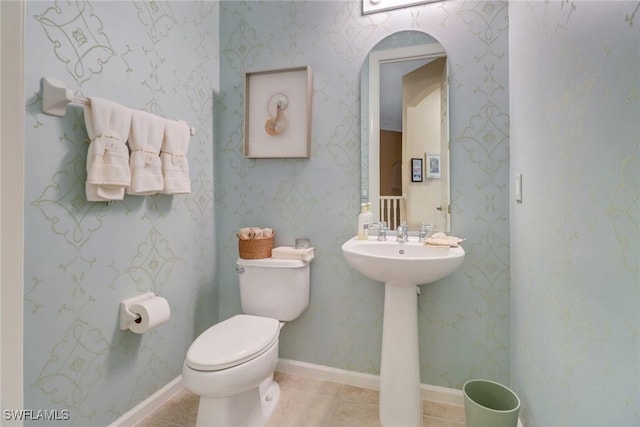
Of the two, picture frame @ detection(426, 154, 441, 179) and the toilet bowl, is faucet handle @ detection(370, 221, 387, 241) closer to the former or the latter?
picture frame @ detection(426, 154, 441, 179)

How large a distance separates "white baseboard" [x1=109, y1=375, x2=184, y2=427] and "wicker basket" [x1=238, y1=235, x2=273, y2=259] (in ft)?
2.54

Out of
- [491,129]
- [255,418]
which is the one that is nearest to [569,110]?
[491,129]

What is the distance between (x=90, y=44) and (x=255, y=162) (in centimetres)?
94

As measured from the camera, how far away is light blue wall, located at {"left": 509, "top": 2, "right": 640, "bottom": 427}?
1.82 feet

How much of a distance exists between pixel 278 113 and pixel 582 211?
1559mm

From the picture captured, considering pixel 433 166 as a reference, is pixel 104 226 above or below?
below

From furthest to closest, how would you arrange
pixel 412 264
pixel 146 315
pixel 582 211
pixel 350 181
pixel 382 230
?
pixel 350 181 < pixel 382 230 < pixel 146 315 < pixel 412 264 < pixel 582 211

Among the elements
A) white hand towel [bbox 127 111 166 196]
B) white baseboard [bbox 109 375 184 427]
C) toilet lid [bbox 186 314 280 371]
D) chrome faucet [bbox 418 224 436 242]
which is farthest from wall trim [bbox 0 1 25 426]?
chrome faucet [bbox 418 224 436 242]

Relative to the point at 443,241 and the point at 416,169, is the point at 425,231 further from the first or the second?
the point at 416,169

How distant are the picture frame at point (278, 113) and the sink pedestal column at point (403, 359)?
0.95 metres

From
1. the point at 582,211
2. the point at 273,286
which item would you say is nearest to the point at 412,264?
the point at 582,211

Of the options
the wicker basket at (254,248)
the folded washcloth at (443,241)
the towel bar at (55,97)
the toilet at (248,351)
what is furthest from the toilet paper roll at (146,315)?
the folded washcloth at (443,241)

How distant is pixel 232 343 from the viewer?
52.1 inches

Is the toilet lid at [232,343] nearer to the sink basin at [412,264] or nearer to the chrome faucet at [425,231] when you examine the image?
the sink basin at [412,264]
